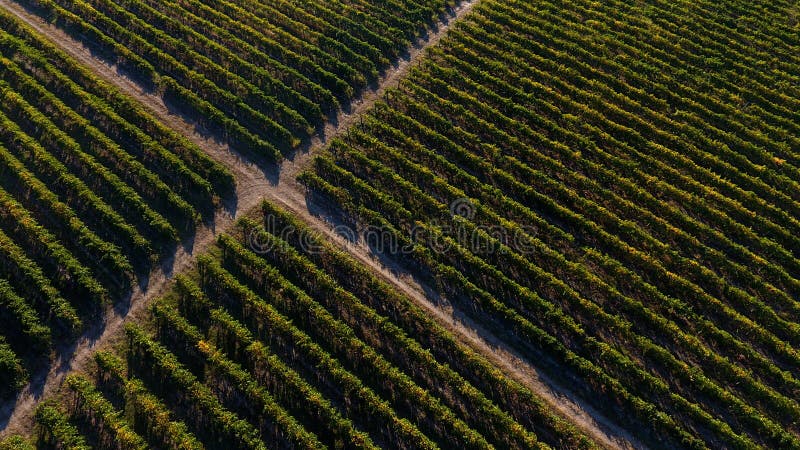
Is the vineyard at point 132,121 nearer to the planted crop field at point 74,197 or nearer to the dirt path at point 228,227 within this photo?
the planted crop field at point 74,197

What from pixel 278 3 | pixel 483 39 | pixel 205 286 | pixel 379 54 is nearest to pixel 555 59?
pixel 483 39

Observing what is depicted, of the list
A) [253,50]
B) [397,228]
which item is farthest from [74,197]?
[397,228]

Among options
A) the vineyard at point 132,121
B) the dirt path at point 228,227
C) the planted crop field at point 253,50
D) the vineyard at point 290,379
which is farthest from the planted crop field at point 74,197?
the planted crop field at point 253,50

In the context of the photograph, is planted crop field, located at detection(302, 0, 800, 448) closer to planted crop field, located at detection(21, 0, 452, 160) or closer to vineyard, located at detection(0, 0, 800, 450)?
vineyard, located at detection(0, 0, 800, 450)

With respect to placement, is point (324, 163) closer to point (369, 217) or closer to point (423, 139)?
point (369, 217)

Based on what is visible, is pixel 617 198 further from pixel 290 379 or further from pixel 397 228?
pixel 290 379

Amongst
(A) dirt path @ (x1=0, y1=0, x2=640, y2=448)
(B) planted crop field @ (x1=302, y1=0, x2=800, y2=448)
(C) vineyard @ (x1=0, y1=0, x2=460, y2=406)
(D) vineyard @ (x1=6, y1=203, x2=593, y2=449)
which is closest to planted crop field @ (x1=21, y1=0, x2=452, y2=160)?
(C) vineyard @ (x1=0, y1=0, x2=460, y2=406)
